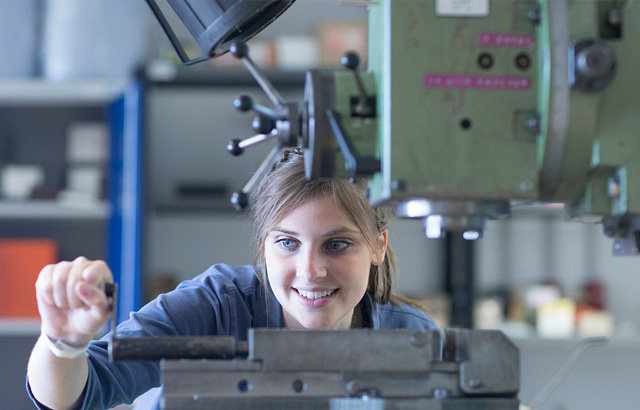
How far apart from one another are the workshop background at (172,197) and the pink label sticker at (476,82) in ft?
5.96

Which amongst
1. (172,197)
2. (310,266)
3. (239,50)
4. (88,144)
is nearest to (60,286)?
(239,50)

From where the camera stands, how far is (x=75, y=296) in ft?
2.49

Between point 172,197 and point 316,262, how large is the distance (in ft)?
5.99

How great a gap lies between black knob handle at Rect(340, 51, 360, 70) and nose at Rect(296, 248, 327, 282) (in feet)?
1.60

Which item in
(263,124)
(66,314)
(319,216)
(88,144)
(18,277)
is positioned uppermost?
(88,144)

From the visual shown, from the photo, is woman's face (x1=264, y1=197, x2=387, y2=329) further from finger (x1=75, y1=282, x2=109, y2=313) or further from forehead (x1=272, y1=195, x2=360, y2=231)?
finger (x1=75, y1=282, x2=109, y2=313)

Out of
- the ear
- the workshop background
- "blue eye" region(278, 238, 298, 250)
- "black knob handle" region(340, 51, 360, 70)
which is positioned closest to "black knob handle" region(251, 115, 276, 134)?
"black knob handle" region(340, 51, 360, 70)

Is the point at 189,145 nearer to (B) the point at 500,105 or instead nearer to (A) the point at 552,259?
(A) the point at 552,259

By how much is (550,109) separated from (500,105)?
0.18 feet

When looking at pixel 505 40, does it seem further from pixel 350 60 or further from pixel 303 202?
pixel 303 202

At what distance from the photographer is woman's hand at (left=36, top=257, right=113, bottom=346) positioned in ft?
2.48

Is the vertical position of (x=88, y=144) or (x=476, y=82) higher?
(x=88, y=144)

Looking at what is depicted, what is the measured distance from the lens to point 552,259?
306 centimetres

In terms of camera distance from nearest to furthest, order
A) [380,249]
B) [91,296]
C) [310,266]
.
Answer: [91,296] → [310,266] → [380,249]
